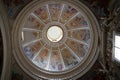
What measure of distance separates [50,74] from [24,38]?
289 cm

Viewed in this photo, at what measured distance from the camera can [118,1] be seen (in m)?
11.2

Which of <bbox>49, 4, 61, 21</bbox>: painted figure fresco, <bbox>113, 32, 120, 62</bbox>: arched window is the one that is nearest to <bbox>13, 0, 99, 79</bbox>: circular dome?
<bbox>49, 4, 61, 21</bbox>: painted figure fresco

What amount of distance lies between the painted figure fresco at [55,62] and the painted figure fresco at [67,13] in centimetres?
217

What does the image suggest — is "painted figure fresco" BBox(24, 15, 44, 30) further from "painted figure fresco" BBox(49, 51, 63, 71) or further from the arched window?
the arched window

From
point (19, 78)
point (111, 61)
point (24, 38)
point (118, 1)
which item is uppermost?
point (118, 1)

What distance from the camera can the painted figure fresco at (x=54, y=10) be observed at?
671 inches

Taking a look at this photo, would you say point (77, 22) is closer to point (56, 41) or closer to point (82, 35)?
point (82, 35)

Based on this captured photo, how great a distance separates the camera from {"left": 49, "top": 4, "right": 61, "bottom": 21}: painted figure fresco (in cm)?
1704

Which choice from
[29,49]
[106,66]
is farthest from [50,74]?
[106,66]

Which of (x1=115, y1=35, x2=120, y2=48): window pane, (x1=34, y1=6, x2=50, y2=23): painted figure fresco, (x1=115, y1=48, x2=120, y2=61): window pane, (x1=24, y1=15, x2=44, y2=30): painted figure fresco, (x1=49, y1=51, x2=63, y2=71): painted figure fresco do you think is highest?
(x1=34, y1=6, x2=50, y2=23): painted figure fresco

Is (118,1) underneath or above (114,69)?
above

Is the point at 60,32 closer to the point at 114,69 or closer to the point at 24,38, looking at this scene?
the point at 24,38

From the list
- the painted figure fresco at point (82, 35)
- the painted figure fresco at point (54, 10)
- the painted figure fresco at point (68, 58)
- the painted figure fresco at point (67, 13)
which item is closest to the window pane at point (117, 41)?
the painted figure fresco at point (82, 35)

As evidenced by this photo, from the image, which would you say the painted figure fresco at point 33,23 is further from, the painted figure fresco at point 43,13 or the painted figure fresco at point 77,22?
the painted figure fresco at point 77,22
